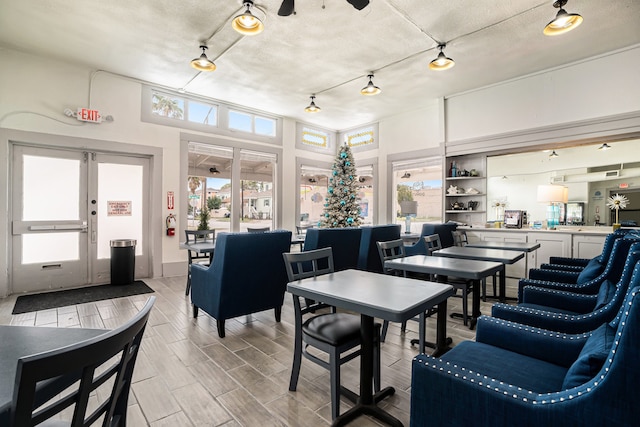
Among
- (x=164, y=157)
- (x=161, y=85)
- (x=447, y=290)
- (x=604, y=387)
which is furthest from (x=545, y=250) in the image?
(x=161, y=85)

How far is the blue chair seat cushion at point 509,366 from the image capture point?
1415 mm

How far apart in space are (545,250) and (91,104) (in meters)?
8.02

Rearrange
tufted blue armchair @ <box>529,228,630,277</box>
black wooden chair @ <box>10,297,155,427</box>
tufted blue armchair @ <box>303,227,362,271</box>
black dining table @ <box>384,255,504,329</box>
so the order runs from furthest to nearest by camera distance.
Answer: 1. tufted blue armchair @ <box>303,227,362,271</box>
2. tufted blue armchair @ <box>529,228,630,277</box>
3. black dining table @ <box>384,255,504,329</box>
4. black wooden chair @ <box>10,297,155,427</box>

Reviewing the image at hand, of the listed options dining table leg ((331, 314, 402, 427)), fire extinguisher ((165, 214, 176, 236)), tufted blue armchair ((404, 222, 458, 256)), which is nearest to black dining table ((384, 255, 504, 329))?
dining table leg ((331, 314, 402, 427))

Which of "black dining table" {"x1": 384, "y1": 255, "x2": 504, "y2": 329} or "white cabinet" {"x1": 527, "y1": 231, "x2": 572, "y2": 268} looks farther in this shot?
"white cabinet" {"x1": 527, "y1": 231, "x2": 572, "y2": 268}

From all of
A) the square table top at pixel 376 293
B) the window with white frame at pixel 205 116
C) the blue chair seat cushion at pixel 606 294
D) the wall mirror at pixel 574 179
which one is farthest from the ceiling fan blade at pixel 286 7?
the wall mirror at pixel 574 179

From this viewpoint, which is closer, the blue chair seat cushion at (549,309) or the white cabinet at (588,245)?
the blue chair seat cushion at (549,309)

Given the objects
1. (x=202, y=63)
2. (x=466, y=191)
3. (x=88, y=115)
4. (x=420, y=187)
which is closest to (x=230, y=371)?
(x=202, y=63)

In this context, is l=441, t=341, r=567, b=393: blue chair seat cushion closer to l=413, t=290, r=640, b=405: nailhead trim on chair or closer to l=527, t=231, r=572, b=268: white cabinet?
l=413, t=290, r=640, b=405: nailhead trim on chair

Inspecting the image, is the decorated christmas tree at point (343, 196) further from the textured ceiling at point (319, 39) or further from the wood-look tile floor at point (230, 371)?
the wood-look tile floor at point (230, 371)

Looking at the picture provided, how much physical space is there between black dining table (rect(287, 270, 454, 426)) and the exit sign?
520cm

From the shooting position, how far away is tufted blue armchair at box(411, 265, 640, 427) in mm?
902

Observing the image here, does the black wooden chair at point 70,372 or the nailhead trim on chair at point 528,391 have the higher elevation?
the black wooden chair at point 70,372

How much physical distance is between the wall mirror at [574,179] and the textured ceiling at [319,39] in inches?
61.0
